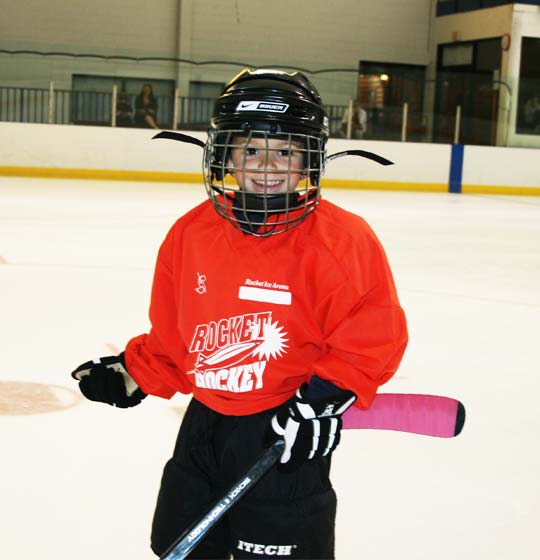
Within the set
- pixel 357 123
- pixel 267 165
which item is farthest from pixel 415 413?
pixel 357 123

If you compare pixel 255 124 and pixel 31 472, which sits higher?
pixel 255 124

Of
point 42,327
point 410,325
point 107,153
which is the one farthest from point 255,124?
point 107,153

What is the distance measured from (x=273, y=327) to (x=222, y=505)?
25cm

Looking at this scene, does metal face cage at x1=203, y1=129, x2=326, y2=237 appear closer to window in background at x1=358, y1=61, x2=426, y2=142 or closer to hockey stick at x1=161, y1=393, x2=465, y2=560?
hockey stick at x1=161, y1=393, x2=465, y2=560

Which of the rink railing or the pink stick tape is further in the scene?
the rink railing

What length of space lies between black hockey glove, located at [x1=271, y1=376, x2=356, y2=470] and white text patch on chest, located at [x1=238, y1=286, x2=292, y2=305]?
0.39ft

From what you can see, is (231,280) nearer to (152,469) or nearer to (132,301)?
(152,469)

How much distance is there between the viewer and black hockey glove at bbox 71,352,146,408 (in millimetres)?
1482

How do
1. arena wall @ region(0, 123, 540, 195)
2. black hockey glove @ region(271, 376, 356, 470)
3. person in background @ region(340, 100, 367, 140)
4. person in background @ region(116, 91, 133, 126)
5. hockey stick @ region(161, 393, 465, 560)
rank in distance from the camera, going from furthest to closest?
1. person in background @ region(340, 100, 367, 140)
2. person in background @ region(116, 91, 133, 126)
3. arena wall @ region(0, 123, 540, 195)
4. hockey stick @ region(161, 393, 465, 560)
5. black hockey glove @ region(271, 376, 356, 470)

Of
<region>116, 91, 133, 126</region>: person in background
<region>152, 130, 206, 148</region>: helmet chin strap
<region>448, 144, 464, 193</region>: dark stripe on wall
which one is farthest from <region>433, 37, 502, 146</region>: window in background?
<region>152, 130, 206, 148</region>: helmet chin strap

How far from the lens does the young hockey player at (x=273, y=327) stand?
1.28 m

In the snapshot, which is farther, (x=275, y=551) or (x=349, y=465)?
(x=349, y=465)

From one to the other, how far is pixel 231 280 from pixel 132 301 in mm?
2838

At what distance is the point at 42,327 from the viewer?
3578mm
